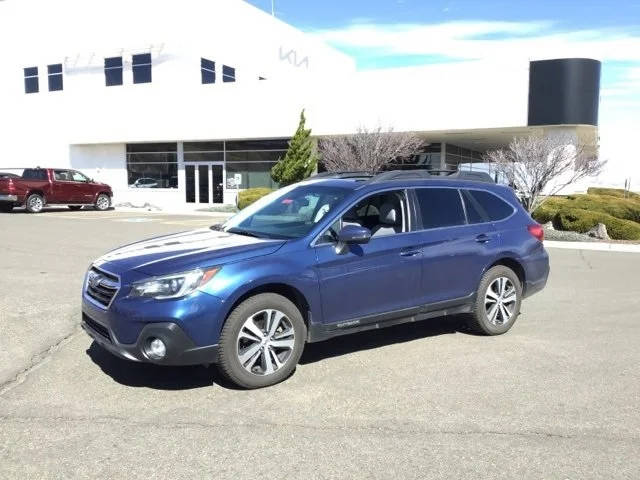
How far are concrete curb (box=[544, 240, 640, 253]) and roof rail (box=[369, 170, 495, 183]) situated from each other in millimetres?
9605

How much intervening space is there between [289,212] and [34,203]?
2145cm

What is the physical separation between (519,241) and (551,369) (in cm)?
165

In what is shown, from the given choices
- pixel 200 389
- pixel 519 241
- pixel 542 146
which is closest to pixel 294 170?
pixel 542 146

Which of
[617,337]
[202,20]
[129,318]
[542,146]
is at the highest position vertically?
[202,20]

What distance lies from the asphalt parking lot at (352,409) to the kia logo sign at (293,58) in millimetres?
33800

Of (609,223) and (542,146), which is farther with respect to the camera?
(542,146)

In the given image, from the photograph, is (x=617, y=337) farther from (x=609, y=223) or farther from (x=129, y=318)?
(x=609, y=223)

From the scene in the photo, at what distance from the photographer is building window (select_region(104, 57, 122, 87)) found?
32.7 m

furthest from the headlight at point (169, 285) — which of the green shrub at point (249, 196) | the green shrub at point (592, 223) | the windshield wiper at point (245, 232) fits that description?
the green shrub at point (249, 196)

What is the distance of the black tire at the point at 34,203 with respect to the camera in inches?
942

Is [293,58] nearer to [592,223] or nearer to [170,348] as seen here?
[592,223]

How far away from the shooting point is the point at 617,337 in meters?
6.42

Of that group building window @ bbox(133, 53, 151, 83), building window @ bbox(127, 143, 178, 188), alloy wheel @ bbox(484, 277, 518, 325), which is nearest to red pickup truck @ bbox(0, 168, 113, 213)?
building window @ bbox(127, 143, 178, 188)

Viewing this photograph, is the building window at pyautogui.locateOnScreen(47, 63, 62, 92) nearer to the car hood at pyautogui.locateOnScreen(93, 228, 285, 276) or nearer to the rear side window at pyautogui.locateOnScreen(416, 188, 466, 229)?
the car hood at pyautogui.locateOnScreen(93, 228, 285, 276)
